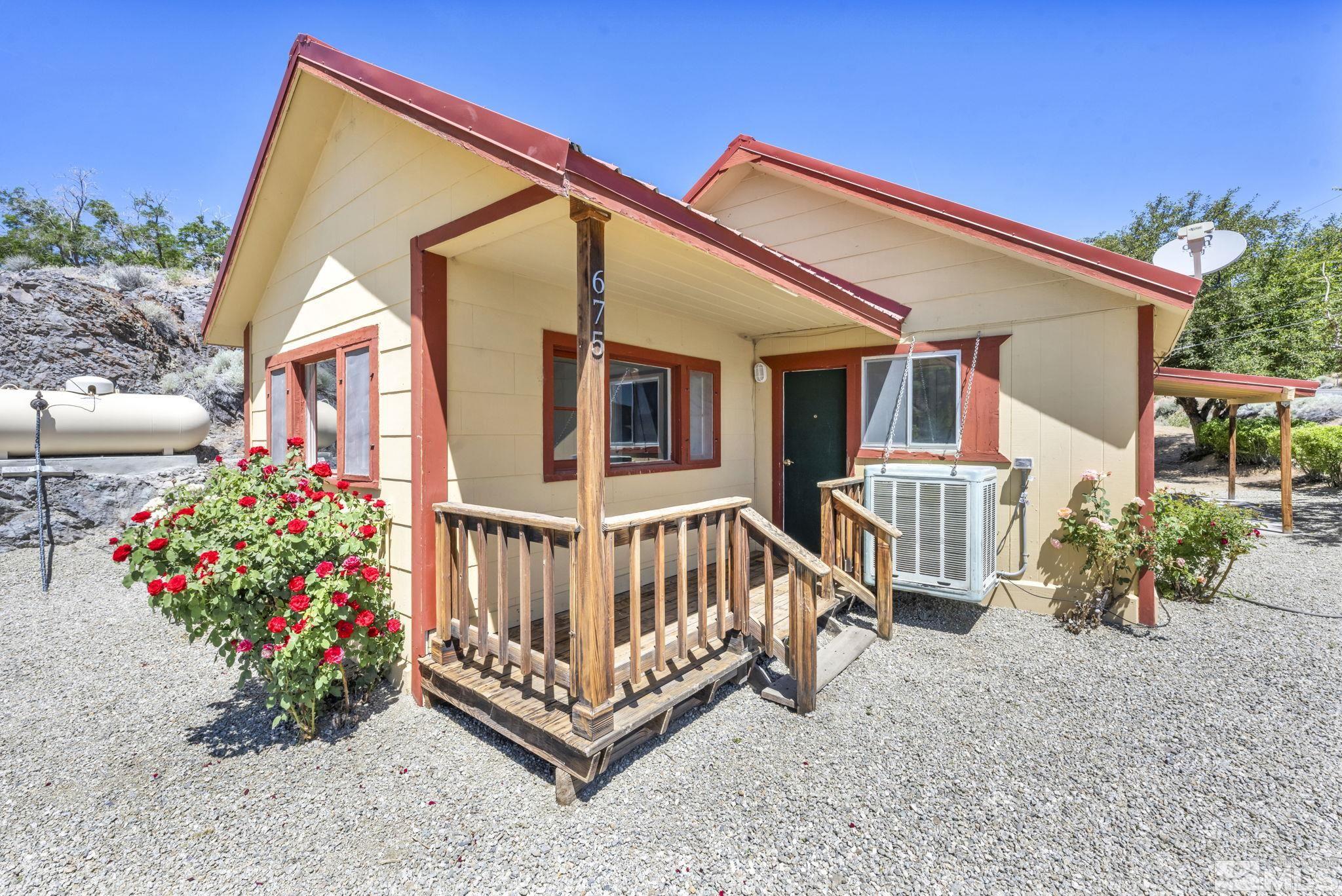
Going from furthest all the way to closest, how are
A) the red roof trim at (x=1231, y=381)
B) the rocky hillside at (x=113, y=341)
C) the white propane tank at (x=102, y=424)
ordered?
the rocky hillside at (x=113, y=341) → the white propane tank at (x=102, y=424) → the red roof trim at (x=1231, y=381)

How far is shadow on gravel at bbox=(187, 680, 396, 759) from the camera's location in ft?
9.87

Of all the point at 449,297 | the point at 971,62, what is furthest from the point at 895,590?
the point at 971,62

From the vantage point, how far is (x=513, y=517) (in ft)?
9.25

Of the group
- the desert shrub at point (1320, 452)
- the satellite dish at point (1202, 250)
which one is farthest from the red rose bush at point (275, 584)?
the desert shrub at point (1320, 452)

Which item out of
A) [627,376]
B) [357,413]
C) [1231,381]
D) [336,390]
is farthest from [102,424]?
[1231,381]

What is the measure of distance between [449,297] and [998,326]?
4.43m

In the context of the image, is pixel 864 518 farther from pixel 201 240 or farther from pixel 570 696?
pixel 201 240

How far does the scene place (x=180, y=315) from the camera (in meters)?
14.2

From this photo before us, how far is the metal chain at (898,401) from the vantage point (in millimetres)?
5105

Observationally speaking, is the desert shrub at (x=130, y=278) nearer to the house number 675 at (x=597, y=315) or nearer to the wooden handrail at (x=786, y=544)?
the house number 675 at (x=597, y=315)

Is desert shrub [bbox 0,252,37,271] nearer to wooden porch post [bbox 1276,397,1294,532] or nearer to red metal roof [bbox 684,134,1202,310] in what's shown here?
red metal roof [bbox 684,134,1202,310]

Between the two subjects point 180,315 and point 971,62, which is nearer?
point 971,62

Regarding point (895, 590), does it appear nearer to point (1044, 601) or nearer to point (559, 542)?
point (1044, 601)

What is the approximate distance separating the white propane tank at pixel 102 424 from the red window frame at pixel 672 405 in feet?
24.8
